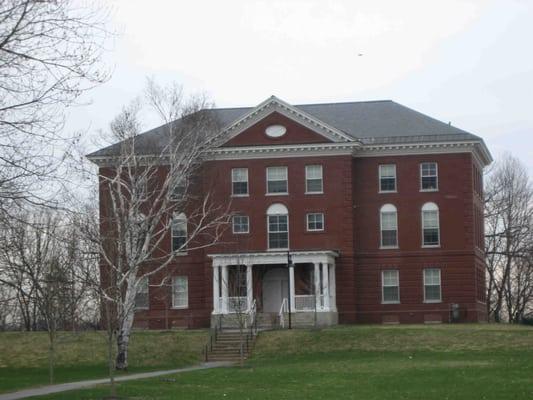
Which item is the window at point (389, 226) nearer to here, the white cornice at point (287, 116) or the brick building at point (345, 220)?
the brick building at point (345, 220)

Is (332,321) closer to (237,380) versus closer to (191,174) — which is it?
(191,174)

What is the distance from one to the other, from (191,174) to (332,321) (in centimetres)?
1250

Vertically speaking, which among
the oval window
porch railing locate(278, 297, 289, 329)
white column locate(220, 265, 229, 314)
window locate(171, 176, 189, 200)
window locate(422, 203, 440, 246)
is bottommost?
porch railing locate(278, 297, 289, 329)

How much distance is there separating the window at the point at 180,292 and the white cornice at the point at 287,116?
8.19 meters

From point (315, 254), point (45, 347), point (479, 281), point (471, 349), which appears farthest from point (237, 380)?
point (479, 281)

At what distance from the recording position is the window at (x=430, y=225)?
57.8 meters

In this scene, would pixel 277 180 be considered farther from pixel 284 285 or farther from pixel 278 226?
pixel 284 285

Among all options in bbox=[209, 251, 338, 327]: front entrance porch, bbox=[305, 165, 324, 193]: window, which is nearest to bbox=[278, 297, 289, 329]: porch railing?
bbox=[209, 251, 338, 327]: front entrance porch

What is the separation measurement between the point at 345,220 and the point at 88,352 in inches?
649

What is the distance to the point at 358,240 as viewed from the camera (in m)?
58.3

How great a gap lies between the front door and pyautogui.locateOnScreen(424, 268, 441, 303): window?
745 cm

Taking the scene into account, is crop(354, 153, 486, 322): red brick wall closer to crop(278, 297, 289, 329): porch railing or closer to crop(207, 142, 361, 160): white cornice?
crop(207, 142, 361, 160): white cornice

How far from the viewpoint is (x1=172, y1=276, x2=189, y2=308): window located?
5859cm

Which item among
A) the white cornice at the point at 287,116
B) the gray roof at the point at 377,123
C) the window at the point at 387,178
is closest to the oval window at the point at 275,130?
the white cornice at the point at 287,116
